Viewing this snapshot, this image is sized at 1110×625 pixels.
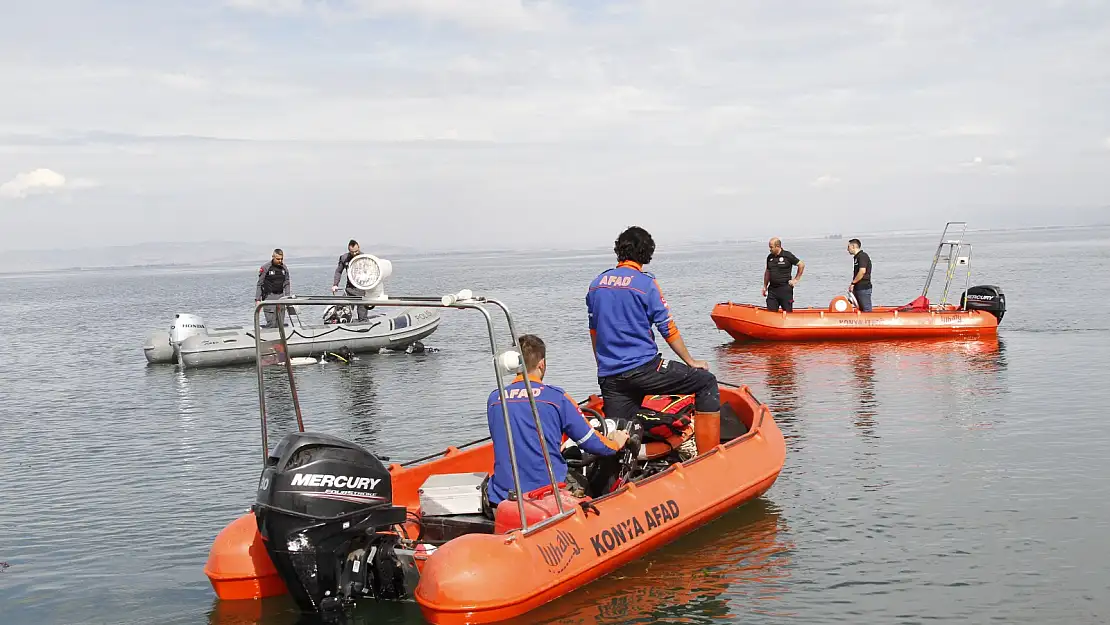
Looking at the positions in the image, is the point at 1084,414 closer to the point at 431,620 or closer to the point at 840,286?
the point at 431,620

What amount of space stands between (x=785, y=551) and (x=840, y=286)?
33204 mm

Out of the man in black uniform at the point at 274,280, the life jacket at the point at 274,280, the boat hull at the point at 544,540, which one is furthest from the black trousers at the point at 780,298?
the boat hull at the point at 544,540

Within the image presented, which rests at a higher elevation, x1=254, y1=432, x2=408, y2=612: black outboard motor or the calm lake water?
x1=254, y1=432, x2=408, y2=612: black outboard motor

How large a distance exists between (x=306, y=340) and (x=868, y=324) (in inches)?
373

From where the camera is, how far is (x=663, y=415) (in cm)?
816

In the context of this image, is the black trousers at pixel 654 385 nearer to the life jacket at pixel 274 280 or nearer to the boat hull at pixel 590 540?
the boat hull at pixel 590 540

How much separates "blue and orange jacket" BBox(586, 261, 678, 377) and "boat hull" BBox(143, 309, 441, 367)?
434 inches

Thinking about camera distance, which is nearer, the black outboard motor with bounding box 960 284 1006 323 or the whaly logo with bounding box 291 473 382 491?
the whaly logo with bounding box 291 473 382 491

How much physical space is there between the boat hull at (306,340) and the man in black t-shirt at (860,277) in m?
7.52

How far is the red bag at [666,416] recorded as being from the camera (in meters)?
7.98

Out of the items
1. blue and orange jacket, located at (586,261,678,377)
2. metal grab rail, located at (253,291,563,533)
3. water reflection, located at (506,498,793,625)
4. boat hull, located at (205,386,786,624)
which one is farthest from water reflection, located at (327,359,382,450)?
metal grab rail, located at (253,291,563,533)

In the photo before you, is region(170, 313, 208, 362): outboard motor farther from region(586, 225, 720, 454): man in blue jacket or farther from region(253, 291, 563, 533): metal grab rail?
region(253, 291, 563, 533): metal grab rail

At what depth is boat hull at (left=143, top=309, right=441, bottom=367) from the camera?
59.4 feet

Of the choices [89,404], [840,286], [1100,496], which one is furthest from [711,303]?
[1100,496]
